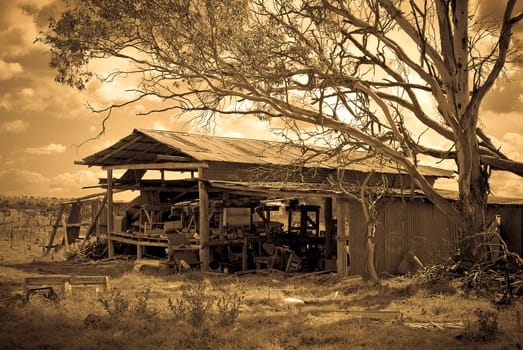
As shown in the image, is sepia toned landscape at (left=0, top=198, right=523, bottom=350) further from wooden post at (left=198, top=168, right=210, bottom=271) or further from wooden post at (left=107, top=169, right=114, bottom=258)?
wooden post at (left=107, top=169, right=114, bottom=258)

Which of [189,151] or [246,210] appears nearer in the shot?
[189,151]

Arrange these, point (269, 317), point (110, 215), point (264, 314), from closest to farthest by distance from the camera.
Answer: point (269, 317)
point (264, 314)
point (110, 215)

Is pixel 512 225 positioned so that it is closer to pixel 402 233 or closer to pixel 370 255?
pixel 402 233

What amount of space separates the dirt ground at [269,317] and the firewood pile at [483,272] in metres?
0.33

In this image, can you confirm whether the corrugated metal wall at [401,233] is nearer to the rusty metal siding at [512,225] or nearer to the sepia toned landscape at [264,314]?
the sepia toned landscape at [264,314]

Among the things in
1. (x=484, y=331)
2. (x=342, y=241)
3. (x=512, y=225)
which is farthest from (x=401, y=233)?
(x=484, y=331)

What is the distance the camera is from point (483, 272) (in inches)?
573

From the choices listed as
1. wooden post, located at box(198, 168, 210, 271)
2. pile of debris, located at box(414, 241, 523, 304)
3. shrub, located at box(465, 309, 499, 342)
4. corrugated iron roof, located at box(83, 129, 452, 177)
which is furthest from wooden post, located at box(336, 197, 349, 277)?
shrub, located at box(465, 309, 499, 342)

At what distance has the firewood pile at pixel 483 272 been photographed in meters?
14.0

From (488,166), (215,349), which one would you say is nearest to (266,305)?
(215,349)

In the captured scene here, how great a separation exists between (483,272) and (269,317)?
627 centimetres

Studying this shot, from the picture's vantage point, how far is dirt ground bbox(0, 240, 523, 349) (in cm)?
930

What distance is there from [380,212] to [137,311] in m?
8.92

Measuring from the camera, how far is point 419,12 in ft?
51.8
